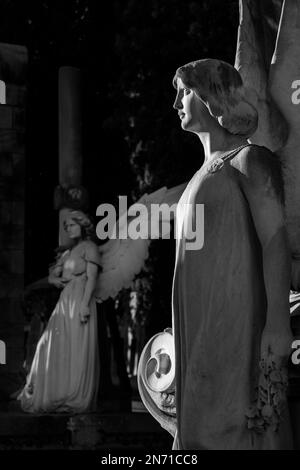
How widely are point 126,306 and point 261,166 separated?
13983 mm

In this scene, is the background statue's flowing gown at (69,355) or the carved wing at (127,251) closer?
the background statue's flowing gown at (69,355)

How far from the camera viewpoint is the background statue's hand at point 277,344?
201 inches

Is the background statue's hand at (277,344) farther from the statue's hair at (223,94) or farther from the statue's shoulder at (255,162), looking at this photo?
the statue's hair at (223,94)

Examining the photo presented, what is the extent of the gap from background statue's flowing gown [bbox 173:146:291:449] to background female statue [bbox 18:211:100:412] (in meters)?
7.95

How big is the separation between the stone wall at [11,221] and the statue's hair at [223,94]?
11.0 metres

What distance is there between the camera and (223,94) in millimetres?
5500

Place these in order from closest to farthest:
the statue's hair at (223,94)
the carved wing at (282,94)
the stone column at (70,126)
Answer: the statue's hair at (223,94) → the carved wing at (282,94) → the stone column at (70,126)

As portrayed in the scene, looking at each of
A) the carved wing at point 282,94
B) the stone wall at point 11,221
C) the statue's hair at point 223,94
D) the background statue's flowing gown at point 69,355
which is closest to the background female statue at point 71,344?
the background statue's flowing gown at point 69,355

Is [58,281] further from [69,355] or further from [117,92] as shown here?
[117,92]

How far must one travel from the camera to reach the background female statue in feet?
43.4

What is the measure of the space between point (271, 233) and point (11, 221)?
11.4 m

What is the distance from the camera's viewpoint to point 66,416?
42.1 feet

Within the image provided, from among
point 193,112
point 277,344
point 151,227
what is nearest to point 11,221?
point 151,227

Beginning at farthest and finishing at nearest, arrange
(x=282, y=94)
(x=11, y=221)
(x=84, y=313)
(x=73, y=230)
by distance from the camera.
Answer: (x=11, y=221), (x=73, y=230), (x=84, y=313), (x=282, y=94)
